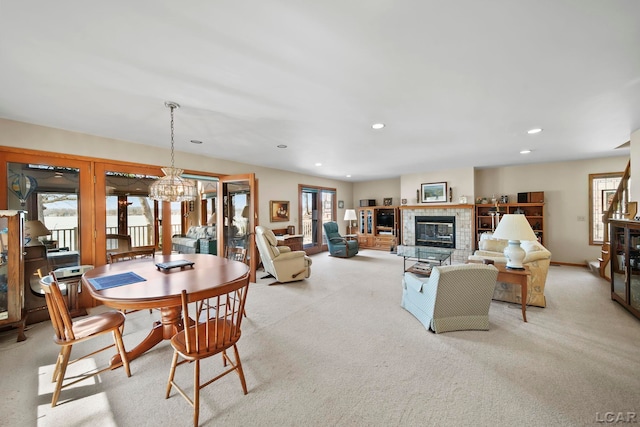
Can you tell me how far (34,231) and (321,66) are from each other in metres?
4.16

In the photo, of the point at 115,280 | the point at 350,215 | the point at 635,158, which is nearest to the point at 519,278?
the point at 635,158

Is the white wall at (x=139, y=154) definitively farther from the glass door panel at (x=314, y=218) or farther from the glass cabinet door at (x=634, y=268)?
the glass cabinet door at (x=634, y=268)

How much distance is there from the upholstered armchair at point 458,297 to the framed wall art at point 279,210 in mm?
4436

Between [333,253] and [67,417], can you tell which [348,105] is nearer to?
[67,417]

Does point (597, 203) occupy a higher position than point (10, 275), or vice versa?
point (597, 203)

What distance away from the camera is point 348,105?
267 cm

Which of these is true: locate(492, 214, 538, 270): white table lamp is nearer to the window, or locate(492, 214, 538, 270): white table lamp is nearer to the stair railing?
the stair railing

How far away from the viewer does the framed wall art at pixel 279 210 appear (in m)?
6.52

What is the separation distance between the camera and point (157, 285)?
6.68ft

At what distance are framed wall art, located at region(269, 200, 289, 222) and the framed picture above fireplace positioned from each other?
13.4ft

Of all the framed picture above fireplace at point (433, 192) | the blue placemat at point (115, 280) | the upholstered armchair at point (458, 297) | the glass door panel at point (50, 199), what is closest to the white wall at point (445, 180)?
the framed picture above fireplace at point (433, 192)

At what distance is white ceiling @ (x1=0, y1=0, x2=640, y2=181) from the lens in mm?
1432

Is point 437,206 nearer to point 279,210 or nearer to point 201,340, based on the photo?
point 279,210

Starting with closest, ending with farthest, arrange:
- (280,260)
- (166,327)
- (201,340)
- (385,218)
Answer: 1. (201,340)
2. (166,327)
3. (280,260)
4. (385,218)
